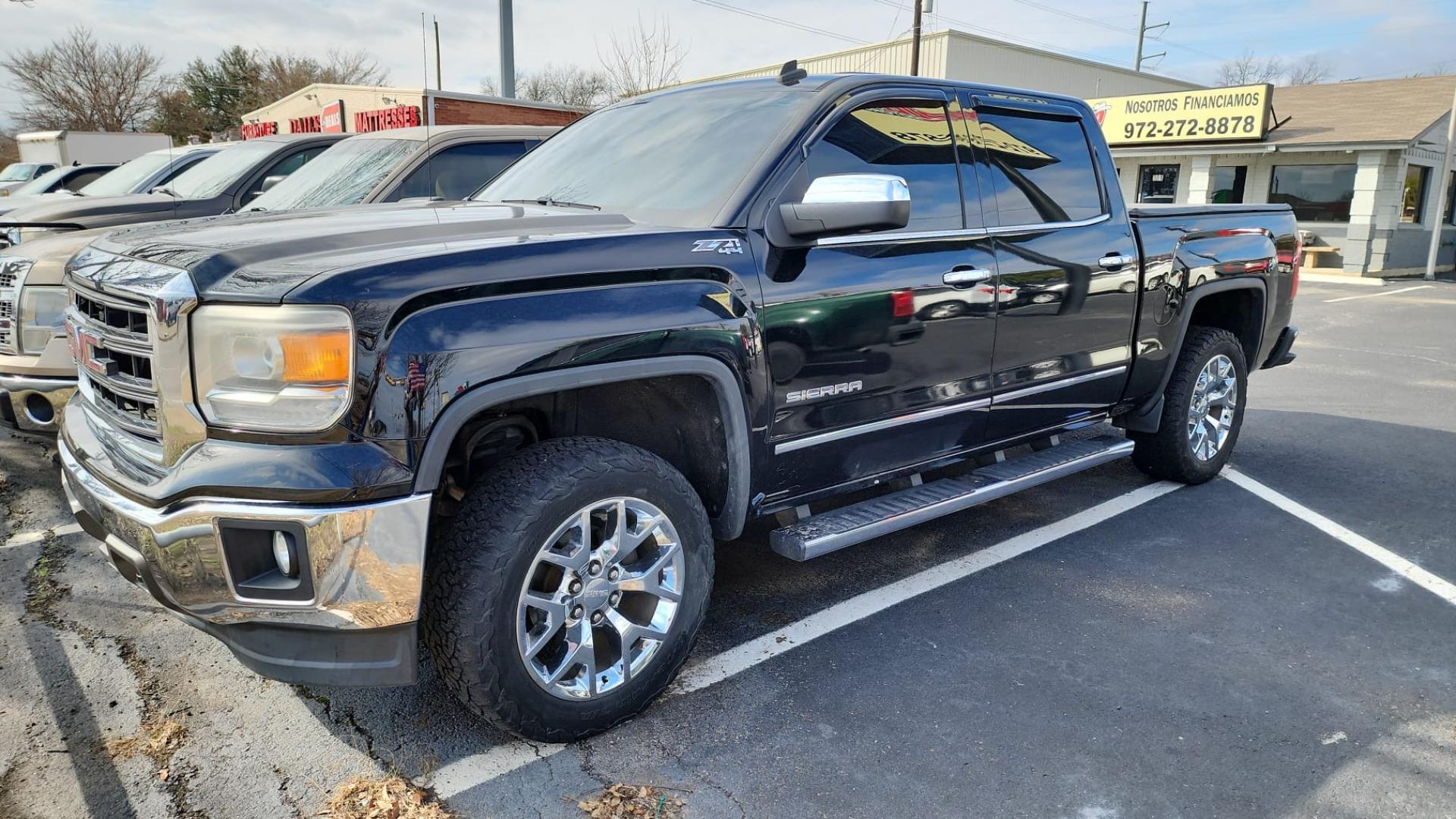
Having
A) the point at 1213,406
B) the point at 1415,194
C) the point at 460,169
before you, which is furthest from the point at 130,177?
the point at 1415,194

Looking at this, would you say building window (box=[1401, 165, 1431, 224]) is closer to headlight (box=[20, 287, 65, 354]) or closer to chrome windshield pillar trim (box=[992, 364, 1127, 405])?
chrome windshield pillar trim (box=[992, 364, 1127, 405])

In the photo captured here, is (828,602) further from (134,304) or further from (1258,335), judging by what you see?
(1258,335)

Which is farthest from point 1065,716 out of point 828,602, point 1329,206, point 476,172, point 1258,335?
point 1329,206

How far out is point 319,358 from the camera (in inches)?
86.6

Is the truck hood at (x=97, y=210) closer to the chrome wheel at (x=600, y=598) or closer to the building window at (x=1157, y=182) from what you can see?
the chrome wheel at (x=600, y=598)

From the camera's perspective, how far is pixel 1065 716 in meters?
2.94

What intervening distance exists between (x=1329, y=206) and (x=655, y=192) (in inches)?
1006

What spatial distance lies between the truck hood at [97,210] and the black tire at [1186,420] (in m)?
6.55

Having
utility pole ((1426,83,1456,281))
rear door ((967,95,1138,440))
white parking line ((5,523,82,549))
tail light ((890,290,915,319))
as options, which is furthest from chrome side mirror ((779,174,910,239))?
utility pole ((1426,83,1456,281))

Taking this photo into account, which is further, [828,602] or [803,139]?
[828,602]

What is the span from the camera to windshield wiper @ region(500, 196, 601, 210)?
3.43 metres

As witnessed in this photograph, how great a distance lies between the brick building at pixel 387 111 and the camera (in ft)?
35.1

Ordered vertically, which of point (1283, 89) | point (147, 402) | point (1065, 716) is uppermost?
point (1283, 89)

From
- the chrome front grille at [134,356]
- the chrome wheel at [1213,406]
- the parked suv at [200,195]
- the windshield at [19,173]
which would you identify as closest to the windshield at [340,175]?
the parked suv at [200,195]
